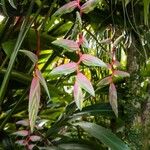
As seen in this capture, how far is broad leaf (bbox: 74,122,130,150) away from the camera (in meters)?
0.66

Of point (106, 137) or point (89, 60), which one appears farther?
point (106, 137)

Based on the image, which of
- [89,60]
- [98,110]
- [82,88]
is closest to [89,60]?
[89,60]

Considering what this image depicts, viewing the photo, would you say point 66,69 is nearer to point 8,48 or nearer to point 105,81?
point 105,81

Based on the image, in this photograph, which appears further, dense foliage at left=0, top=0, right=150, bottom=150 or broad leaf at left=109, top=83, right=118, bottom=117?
dense foliage at left=0, top=0, right=150, bottom=150

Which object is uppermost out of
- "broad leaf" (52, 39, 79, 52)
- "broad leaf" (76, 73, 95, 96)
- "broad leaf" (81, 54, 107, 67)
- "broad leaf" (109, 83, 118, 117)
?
"broad leaf" (52, 39, 79, 52)

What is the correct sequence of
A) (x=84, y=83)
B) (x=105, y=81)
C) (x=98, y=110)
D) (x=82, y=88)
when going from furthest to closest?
(x=98, y=110)
(x=82, y=88)
(x=105, y=81)
(x=84, y=83)

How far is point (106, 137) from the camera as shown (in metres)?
0.68

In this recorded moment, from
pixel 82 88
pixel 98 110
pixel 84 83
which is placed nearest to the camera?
pixel 84 83

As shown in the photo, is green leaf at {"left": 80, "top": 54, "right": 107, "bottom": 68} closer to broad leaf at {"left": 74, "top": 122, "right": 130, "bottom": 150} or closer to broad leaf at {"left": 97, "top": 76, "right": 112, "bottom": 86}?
broad leaf at {"left": 97, "top": 76, "right": 112, "bottom": 86}

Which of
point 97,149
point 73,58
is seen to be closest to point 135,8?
point 73,58

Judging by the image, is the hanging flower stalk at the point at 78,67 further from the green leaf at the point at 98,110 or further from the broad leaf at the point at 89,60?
the green leaf at the point at 98,110

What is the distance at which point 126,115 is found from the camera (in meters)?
0.81

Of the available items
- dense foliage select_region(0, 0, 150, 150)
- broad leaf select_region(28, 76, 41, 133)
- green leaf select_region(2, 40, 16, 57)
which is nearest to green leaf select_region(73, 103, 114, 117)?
dense foliage select_region(0, 0, 150, 150)

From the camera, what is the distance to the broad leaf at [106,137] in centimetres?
66
